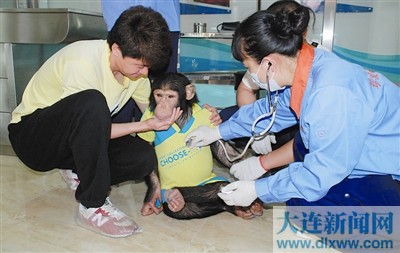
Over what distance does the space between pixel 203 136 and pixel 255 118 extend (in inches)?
8.3

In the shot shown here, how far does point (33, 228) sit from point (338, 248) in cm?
104

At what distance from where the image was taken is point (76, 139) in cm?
125

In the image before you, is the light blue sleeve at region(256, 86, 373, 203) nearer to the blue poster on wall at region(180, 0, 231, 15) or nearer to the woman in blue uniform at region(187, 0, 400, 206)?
the woman in blue uniform at region(187, 0, 400, 206)

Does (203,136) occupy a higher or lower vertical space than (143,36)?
lower

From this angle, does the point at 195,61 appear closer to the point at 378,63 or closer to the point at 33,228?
the point at 378,63

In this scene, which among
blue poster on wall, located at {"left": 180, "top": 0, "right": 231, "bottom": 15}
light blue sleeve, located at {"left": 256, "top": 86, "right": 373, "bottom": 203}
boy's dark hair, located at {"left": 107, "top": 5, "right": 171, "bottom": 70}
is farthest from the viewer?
blue poster on wall, located at {"left": 180, "top": 0, "right": 231, "bottom": 15}

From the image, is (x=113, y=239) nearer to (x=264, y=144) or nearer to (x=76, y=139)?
(x=76, y=139)

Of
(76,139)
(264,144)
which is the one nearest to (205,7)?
(264,144)

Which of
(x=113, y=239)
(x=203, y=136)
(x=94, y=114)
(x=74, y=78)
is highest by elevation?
(x=74, y=78)

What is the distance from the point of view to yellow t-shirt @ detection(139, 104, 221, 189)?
1496 mm

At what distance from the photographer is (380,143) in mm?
1015

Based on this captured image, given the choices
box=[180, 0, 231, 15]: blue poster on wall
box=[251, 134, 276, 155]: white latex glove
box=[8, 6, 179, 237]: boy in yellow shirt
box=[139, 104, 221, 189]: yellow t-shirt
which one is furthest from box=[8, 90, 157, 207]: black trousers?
box=[180, 0, 231, 15]: blue poster on wall

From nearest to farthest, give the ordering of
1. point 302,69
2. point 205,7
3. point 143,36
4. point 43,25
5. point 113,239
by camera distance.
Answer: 1. point 302,69
2. point 143,36
3. point 113,239
4. point 43,25
5. point 205,7

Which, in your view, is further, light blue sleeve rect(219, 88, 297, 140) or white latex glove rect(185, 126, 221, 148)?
white latex glove rect(185, 126, 221, 148)
